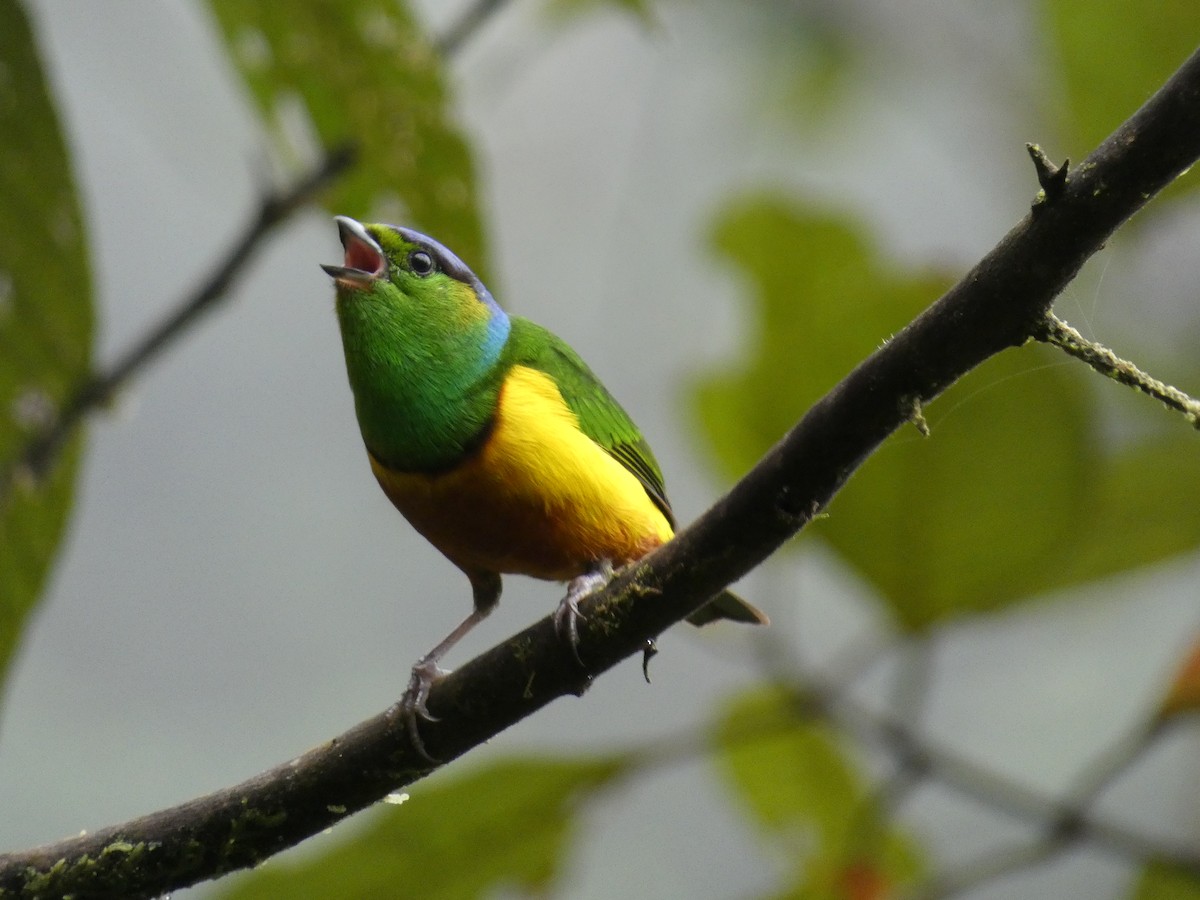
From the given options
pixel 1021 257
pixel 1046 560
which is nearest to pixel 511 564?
pixel 1046 560

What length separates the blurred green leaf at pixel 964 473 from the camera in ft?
8.30

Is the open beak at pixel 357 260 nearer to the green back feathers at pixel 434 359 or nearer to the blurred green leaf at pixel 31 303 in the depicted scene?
the green back feathers at pixel 434 359

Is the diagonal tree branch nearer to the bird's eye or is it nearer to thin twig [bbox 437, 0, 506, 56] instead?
the bird's eye

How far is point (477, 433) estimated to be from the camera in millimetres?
2191

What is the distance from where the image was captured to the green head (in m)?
2.20

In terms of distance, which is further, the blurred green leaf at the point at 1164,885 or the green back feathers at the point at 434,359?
the blurred green leaf at the point at 1164,885

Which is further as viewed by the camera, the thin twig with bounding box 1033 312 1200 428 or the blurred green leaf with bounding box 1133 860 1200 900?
the blurred green leaf with bounding box 1133 860 1200 900

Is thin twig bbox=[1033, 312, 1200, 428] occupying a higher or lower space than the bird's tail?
higher

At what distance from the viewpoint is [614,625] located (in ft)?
5.20

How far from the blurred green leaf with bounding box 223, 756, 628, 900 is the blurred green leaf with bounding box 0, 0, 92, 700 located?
2.75 feet

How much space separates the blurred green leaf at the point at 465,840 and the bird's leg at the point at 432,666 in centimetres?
44

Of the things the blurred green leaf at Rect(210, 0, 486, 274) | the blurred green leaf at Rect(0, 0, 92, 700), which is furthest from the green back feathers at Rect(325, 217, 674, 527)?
the blurred green leaf at Rect(0, 0, 92, 700)

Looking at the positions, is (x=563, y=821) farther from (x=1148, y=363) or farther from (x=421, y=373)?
(x=1148, y=363)

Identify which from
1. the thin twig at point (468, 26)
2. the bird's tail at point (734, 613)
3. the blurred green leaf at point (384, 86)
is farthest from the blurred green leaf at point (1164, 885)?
the thin twig at point (468, 26)
